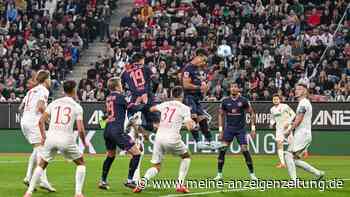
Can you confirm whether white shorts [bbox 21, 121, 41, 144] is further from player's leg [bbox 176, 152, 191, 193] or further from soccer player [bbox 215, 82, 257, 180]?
soccer player [bbox 215, 82, 257, 180]

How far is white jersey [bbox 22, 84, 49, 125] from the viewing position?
18500 millimetres

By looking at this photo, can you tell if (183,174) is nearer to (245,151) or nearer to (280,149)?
(245,151)

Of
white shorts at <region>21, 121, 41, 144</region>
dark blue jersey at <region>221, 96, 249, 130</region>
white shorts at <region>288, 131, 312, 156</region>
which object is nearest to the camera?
white shorts at <region>21, 121, 41, 144</region>

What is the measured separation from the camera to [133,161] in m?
18.6

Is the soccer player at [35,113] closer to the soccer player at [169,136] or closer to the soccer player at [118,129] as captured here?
the soccer player at [118,129]

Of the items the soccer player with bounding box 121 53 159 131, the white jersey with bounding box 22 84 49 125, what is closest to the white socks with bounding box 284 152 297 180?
the soccer player with bounding box 121 53 159 131

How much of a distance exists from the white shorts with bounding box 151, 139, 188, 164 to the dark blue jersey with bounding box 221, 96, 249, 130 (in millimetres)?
4481

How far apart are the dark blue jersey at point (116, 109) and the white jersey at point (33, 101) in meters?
1.42

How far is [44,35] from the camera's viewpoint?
42844 mm

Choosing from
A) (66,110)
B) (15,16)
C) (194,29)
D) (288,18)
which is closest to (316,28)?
(288,18)

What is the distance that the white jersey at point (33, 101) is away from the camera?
18500mm

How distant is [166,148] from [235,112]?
4840 mm

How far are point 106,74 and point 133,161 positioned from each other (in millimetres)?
20658

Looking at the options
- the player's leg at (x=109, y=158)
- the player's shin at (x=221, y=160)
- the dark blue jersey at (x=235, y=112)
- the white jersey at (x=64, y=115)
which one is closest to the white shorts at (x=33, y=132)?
the player's leg at (x=109, y=158)
